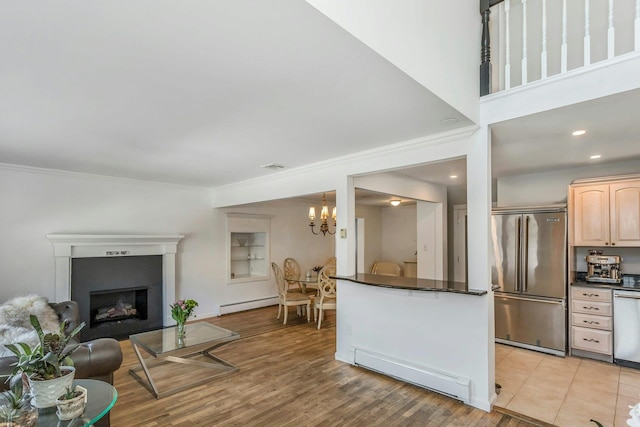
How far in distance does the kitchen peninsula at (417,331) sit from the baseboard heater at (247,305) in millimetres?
3234

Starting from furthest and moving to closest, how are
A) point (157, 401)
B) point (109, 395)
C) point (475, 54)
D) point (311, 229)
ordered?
point (311, 229) < point (157, 401) < point (475, 54) < point (109, 395)

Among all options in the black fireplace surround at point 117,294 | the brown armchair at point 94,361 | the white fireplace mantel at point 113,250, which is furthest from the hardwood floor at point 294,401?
the white fireplace mantel at point 113,250

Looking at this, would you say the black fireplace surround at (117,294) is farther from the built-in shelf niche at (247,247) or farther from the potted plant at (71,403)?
the potted plant at (71,403)

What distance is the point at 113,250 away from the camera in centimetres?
527

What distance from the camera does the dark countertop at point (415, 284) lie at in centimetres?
308

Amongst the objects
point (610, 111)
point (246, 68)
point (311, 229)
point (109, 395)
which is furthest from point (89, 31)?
point (311, 229)

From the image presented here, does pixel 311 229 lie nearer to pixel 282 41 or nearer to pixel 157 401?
pixel 157 401

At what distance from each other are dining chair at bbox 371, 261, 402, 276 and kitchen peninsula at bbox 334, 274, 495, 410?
4.57m

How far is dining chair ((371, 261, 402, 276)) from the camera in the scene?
336 inches

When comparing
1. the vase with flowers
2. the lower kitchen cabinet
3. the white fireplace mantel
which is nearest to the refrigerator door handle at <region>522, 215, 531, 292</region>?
the lower kitchen cabinet

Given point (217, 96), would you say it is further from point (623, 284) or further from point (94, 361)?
point (623, 284)

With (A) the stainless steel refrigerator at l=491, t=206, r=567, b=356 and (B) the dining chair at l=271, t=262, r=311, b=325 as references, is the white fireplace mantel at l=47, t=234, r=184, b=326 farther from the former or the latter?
(A) the stainless steel refrigerator at l=491, t=206, r=567, b=356

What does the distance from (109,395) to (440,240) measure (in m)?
5.31

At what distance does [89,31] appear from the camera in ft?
5.29
